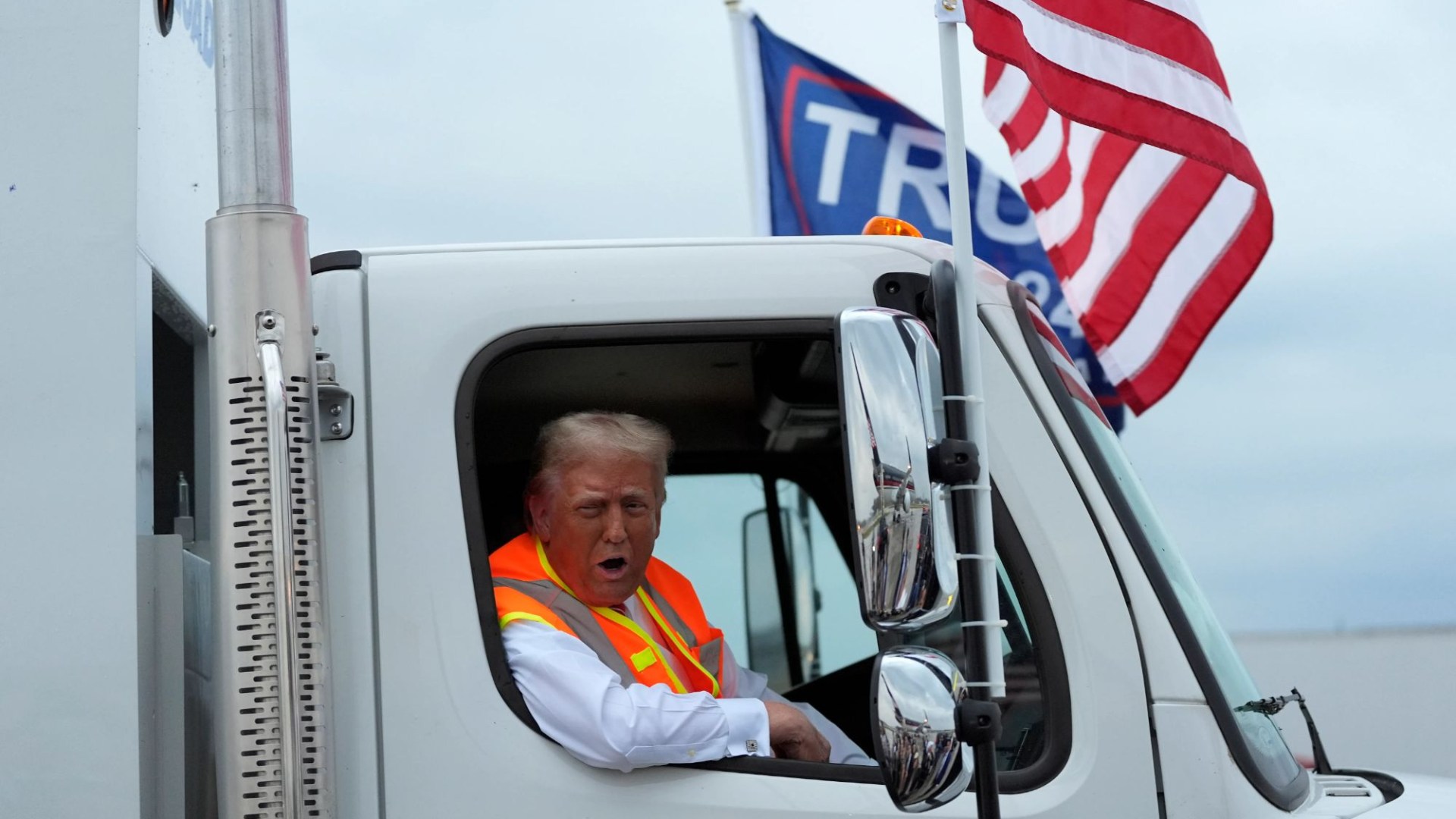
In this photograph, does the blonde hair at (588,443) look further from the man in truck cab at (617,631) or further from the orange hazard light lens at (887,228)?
the orange hazard light lens at (887,228)

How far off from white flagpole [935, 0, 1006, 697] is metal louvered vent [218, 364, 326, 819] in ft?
2.93

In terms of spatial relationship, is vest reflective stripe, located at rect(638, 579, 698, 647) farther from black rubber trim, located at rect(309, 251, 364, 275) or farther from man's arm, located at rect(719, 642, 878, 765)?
black rubber trim, located at rect(309, 251, 364, 275)

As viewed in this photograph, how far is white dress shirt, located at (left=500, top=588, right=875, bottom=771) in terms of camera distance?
2162mm

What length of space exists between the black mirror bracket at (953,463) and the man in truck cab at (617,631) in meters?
0.59

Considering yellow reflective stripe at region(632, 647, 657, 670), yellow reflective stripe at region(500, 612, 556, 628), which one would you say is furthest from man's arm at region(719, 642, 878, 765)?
yellow reflective stripe at region(500, 612, 556, 628)

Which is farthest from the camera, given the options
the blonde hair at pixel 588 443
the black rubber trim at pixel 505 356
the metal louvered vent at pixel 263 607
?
the blonde hair at pixel 588 443

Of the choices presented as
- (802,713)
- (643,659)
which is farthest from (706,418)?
Result: (802,713)

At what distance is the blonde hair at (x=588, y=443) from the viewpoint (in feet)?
8.86

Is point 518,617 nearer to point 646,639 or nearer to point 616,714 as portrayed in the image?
point 616,714

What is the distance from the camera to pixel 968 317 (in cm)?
200

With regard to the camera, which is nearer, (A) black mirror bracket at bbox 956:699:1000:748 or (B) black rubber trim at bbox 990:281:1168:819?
(A) black mirror bracket at bbox 956:699:1000:748

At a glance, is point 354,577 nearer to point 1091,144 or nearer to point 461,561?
point 461,561

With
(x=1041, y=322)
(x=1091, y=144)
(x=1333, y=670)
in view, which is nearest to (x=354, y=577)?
(x=1041, y=322)

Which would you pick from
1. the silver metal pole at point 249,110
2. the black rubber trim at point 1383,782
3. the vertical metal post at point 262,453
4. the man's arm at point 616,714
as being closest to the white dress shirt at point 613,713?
the man's arm at point 616,714
